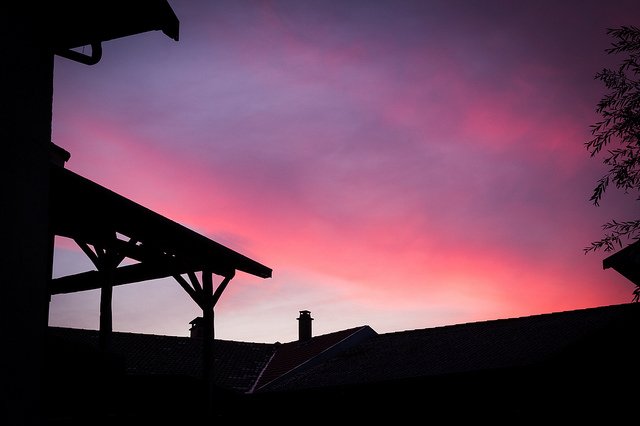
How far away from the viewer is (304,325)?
1351 inches

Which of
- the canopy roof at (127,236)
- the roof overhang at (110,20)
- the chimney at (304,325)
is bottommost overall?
the canopy roof at (127,236)

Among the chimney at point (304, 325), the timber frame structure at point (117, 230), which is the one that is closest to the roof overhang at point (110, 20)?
the timber frame structure at point (117, 230)

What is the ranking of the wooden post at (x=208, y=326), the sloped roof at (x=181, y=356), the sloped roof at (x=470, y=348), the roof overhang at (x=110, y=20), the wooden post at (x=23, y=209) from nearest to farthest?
the wooden post at (x=23, y=209) < the roof overhang at (x=110, y=20) < the wooden post at (x=208, y=326) < the sloped roof at (x=470, y=348) < the sloped roof at (x=181, y=356)

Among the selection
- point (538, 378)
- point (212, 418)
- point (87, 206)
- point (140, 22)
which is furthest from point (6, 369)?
point (538, 378)

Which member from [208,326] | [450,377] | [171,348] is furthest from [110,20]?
[171,348]

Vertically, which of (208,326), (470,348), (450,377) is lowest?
(450,377)

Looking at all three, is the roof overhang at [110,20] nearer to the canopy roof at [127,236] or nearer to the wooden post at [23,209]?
the wooden post at [23,209]

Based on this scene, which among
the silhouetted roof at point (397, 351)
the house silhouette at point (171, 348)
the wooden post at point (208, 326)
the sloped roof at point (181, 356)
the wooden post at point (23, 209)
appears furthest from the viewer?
the sloped roof at point (181, 356)

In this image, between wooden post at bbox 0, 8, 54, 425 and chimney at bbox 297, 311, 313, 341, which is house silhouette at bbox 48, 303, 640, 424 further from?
chimney at bbox 297, 311, 313, 341

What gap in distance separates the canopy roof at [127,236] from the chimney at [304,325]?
24.4m

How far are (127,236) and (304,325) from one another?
88.4 ft

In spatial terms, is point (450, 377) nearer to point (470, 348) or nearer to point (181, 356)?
point (470, 348)

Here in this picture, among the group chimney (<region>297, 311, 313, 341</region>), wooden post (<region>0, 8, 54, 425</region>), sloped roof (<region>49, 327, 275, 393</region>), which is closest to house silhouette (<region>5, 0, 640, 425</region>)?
wooden post (<region>0, 8, 54, 425</region>)

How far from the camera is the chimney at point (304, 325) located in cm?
3402
